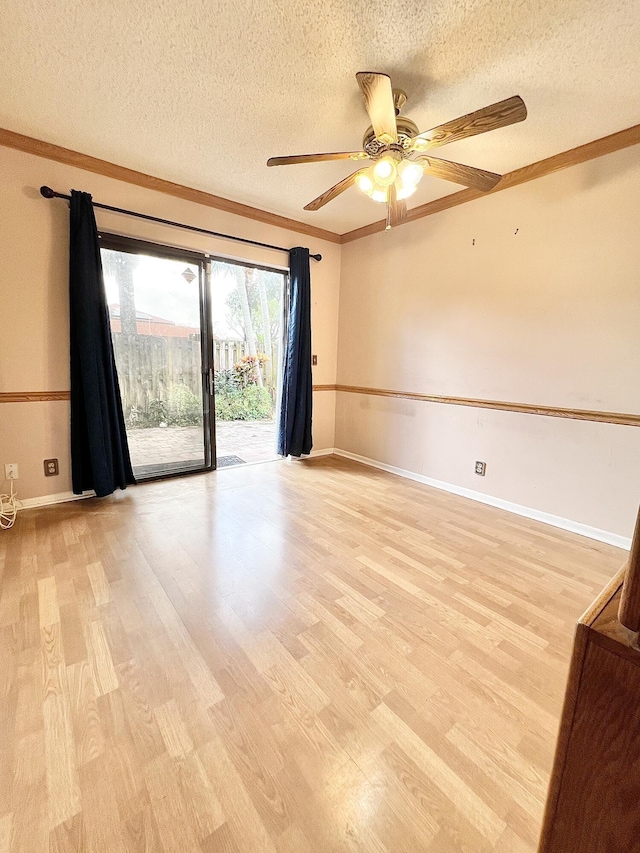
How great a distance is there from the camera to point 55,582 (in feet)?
6.04

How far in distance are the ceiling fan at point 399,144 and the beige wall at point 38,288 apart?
5.19 ft

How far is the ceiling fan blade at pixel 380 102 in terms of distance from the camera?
1419mm

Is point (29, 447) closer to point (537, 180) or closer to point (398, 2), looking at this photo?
point (398, 2)

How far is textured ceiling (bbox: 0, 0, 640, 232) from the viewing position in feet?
4.88

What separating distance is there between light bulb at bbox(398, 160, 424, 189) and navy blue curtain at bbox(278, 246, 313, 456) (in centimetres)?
192

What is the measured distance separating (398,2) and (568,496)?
9.46 feet

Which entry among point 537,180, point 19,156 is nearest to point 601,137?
point 537,180

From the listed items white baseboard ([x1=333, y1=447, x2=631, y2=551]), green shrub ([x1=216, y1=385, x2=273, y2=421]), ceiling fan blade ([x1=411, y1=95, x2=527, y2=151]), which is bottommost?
white baseboard ([x1=333, y1=447, x2=631, y2=551])

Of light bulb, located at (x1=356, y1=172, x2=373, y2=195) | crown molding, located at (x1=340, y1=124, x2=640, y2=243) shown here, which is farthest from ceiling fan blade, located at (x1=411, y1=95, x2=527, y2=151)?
crown molding, located at (x1=340, y1=124, x2=640, y2=243)

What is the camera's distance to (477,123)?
5.21ft

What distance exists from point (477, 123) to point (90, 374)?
2.82 metres

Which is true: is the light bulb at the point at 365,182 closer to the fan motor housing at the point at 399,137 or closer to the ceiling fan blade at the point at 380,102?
the fan motor housing at the point at 399,137

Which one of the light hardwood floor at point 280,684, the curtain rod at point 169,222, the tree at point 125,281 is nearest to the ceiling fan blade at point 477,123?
the curtain rod at point 169,222

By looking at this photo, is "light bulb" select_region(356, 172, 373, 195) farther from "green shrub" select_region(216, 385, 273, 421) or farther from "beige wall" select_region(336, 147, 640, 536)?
"green shrub" select_region(216, 385, 273, 421)
